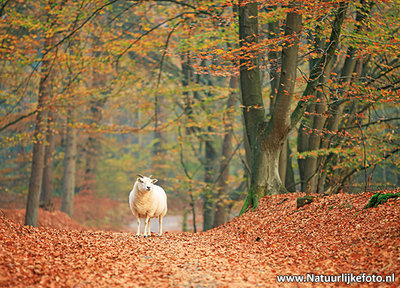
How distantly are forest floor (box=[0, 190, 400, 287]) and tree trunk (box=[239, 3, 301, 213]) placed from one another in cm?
233

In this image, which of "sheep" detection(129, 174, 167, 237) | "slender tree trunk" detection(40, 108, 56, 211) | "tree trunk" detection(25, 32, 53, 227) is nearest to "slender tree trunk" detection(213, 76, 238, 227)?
"tree trunk" detection(25, 32, 53, 227)

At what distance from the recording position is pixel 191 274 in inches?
231

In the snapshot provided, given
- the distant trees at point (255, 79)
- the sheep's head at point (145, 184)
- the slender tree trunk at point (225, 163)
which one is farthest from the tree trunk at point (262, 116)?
the slender tree trunk at point (225, 163)

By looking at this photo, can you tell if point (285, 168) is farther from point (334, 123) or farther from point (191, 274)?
point (191, 274)

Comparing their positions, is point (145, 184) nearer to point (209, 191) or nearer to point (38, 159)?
point (38, 159)

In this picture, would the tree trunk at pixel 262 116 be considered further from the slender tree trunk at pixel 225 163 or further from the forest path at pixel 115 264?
the slender tree trunk at pixel 225 163

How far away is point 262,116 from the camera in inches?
470

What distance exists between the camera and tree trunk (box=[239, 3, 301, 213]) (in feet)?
33.7

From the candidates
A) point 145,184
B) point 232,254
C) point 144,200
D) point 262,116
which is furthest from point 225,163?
point 232,254

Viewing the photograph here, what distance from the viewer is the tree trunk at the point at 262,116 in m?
10.3

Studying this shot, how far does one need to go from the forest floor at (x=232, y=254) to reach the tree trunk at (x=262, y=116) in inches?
91.7

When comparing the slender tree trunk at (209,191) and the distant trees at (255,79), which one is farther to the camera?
the slender tree trunk at (209,191)

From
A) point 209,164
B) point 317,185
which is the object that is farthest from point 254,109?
point 209,164

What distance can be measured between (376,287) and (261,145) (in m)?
6.85
